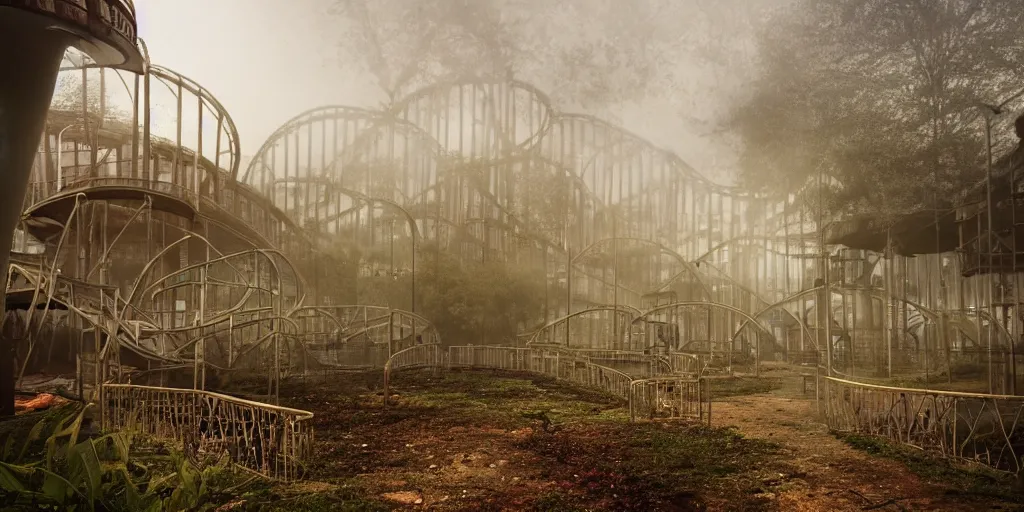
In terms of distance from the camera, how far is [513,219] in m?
19.7

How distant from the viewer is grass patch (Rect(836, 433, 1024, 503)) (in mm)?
5164

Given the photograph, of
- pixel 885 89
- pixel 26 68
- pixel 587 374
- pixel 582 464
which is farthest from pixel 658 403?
pixel 885 89

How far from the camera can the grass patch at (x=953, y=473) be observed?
5.16 meters

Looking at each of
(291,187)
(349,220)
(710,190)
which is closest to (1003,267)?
(710,190)

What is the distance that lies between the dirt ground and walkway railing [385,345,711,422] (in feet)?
1.11

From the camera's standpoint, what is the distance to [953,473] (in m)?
5.68

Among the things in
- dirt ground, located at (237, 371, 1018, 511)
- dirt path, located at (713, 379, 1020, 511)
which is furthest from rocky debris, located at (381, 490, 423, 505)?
dirt path, located at (713, 379, 1020, 511)

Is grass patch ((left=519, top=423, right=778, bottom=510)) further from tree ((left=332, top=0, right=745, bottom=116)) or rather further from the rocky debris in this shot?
tree ((left=332, top=0, right=745, bottom=116))

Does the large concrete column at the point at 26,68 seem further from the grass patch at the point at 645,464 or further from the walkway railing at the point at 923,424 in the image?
the walkway railing at the point at 923,424

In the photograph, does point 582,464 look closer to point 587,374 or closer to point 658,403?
point 658,403

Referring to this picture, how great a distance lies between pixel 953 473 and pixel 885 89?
12.3 metres

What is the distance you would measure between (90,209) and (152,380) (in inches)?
161

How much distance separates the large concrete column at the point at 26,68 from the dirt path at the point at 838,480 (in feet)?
21.0

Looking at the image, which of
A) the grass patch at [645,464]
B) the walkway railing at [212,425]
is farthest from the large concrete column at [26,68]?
the grass patch at [645,464]
